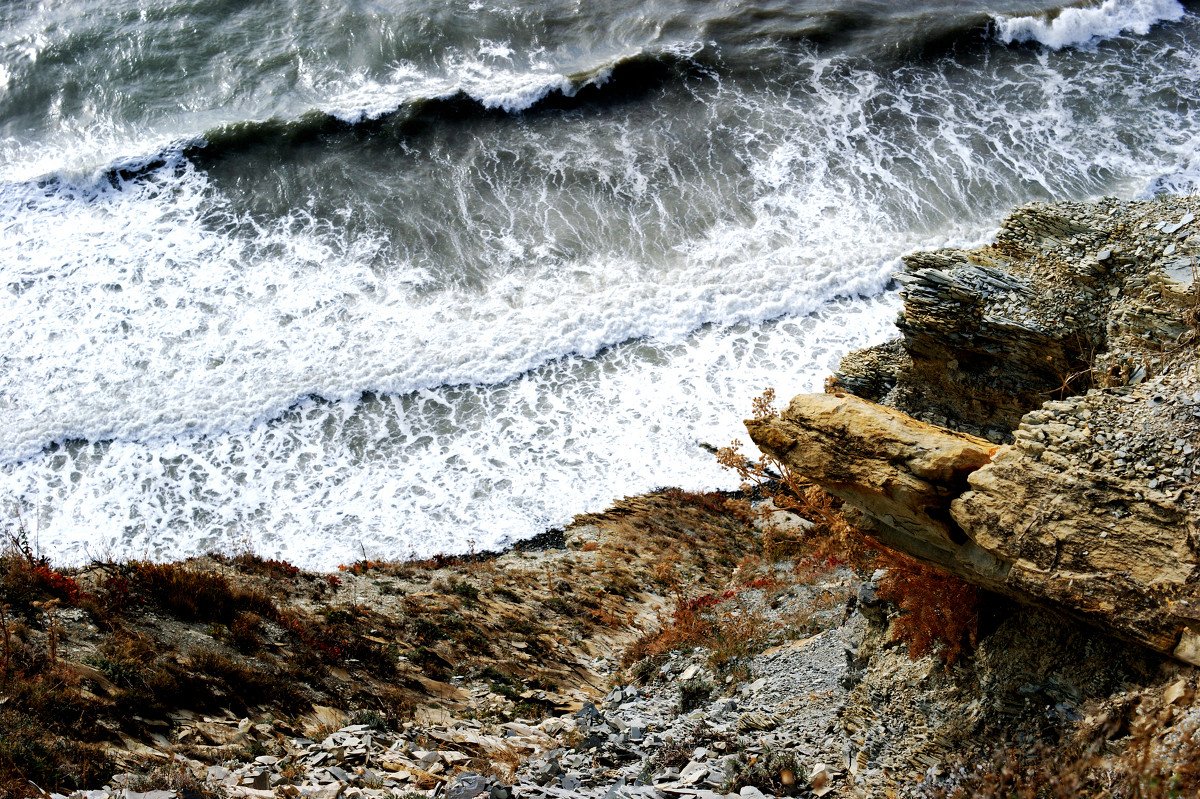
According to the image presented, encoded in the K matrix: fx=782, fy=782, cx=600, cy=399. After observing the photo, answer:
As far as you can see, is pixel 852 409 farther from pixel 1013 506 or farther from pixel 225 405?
pixel 225 405

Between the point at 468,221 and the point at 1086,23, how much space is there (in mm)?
22333

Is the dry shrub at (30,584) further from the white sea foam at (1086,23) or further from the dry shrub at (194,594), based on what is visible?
the white sea foam at (1086,23)

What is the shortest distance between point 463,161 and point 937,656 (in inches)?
757

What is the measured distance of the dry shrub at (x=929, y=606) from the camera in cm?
691

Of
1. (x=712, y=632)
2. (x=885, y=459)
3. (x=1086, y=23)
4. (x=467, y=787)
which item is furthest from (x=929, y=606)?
(x=1086, y=23)

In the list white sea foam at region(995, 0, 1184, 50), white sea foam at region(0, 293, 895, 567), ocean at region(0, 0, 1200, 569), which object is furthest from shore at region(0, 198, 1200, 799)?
white sea foam at region(995, 0, 1184, 50)

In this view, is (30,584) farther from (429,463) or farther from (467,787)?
(429,463)

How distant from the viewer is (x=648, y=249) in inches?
794

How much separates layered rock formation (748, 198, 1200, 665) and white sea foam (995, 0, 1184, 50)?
22.6 metres

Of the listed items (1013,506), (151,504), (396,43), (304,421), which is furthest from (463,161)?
(1013,506)

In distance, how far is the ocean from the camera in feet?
51.5

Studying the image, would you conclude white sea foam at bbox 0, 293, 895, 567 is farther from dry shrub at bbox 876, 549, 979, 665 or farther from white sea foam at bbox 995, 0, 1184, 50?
white sea foam at bbox 995, 0, 1184, 50

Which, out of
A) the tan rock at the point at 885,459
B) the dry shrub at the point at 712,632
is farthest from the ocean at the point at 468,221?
the tan rock at the point at 885,459

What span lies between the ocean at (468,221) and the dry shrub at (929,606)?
7705mm
